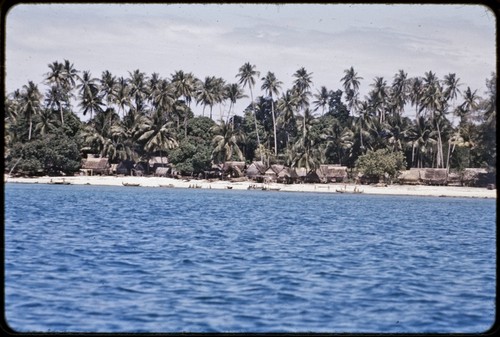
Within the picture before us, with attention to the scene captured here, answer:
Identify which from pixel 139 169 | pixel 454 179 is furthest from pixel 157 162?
pixel 454 179

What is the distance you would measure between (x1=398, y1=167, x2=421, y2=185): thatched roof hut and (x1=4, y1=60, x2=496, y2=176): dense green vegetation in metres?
1.68

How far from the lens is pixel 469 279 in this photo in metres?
16.0

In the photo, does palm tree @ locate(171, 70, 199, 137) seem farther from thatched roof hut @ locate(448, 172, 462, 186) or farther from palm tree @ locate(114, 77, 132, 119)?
thatched roof hut @ locate(448, 172, 462, 186)

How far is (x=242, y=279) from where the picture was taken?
1477cm

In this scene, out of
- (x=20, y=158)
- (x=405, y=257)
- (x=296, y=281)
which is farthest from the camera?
(x=20, y=158)

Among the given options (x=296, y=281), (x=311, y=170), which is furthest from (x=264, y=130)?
(x=296, y=281)

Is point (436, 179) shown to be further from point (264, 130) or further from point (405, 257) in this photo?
point (405, 257)

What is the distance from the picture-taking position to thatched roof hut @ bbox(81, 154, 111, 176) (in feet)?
254

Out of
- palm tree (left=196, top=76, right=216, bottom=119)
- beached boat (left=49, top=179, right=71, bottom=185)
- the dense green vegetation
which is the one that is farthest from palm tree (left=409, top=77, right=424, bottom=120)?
beached boat (left=49, top=179, right=71, bottom=185)

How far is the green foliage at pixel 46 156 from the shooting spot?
233 ft

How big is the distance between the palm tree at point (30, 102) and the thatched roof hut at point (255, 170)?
77.8 feet

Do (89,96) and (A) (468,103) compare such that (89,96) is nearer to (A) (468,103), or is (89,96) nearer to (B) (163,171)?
(B) (163,171)

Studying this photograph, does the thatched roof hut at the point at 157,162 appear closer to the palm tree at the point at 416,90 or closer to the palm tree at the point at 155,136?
the palm tree at the point at 155,136

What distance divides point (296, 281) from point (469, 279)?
408 centimetres
